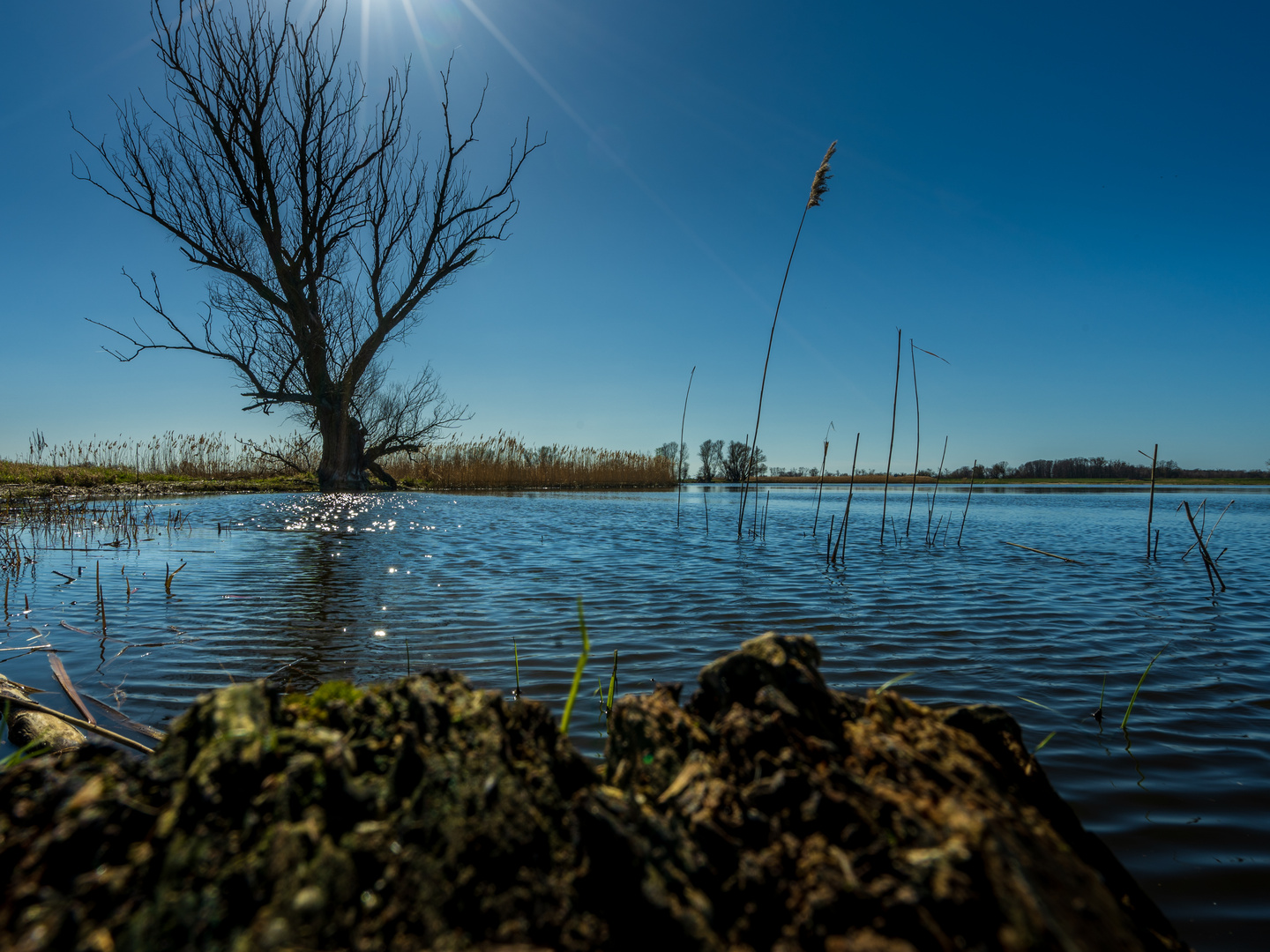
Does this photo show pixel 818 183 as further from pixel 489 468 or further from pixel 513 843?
pixel 489 468

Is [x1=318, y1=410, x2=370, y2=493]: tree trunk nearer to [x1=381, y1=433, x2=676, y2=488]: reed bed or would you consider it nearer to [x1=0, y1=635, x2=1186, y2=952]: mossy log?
[x1=381, y1=433, x2=676, y2=488]: reed bed

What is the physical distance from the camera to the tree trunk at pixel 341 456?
676 inches

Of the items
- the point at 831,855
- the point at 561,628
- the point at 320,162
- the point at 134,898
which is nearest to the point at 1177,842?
the point at 831,855

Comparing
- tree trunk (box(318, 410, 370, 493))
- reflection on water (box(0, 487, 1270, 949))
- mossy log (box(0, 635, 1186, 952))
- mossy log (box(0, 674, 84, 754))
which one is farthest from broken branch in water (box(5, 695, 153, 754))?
tree trunk (box(318, 410, 370, 493))

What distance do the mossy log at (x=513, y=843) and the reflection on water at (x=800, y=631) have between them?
3.59ft

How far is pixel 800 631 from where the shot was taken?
3926 millimetres

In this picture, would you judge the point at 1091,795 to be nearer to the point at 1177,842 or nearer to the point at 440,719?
the point at 1177,842

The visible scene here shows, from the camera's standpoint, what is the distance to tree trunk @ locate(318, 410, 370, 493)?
17.2 m

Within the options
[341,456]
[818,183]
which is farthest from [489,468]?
[818,183]

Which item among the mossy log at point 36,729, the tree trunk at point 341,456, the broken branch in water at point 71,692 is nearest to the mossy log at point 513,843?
the mossy log at point 36,729

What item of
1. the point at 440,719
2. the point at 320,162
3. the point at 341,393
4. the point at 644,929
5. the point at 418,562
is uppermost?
the point at 320,162

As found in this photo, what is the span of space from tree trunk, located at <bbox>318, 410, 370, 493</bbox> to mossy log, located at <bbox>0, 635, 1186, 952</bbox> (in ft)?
58.5

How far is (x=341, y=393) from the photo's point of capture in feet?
55.6

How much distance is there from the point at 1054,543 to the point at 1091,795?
331 inches
